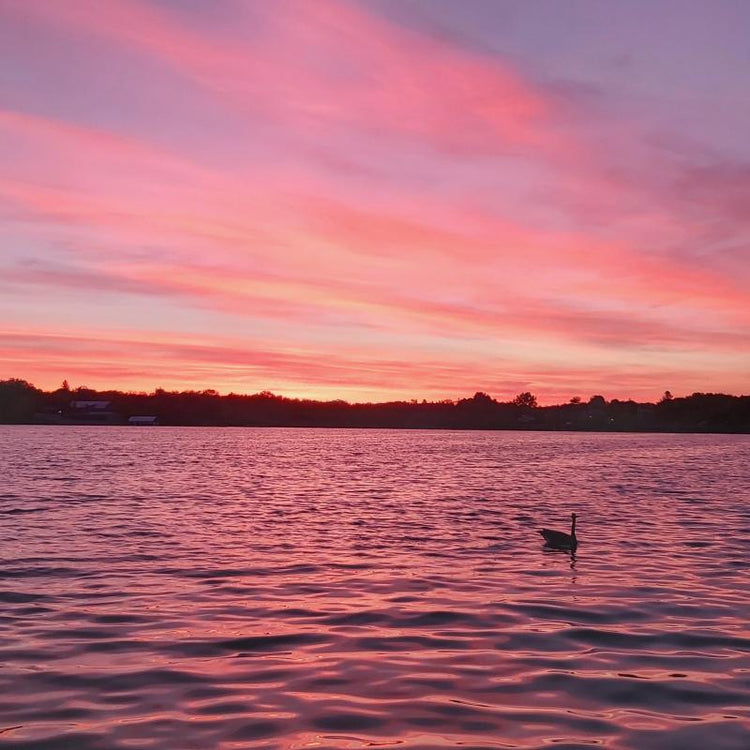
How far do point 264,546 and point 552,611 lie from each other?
11.2m

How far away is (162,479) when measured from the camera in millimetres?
56156

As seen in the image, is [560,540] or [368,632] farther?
[560,540]

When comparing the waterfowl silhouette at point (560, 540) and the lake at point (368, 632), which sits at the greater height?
the waterfowl silhouette at point (560, 540)

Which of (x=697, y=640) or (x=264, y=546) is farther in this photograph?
(x=264, y=546)

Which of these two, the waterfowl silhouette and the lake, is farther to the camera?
the waterfowl silhouette

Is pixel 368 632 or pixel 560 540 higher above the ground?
pixel 560 540

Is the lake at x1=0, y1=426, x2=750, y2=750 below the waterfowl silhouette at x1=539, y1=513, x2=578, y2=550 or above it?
below

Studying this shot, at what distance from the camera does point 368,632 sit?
49.0 ft

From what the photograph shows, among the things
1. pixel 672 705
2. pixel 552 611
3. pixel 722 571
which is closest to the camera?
pixel 672 705

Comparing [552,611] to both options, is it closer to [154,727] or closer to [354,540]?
[154,727]

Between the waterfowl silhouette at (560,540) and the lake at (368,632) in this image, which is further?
the waterfowl silhouette at (560,540)

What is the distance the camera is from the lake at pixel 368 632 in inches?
409

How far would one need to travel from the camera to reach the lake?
10.4m

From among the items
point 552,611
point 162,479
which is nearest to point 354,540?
point 552,611
